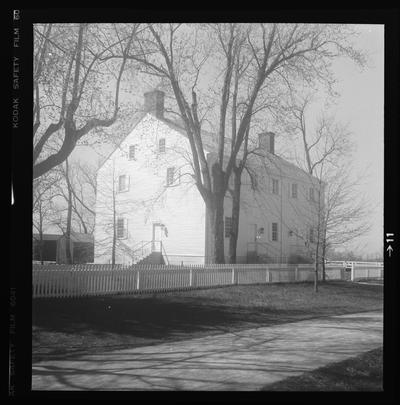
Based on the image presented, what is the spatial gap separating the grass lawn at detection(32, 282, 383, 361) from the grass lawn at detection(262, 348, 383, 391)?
1857mm

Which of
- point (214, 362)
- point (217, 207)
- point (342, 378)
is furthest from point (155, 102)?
point (342, 378)

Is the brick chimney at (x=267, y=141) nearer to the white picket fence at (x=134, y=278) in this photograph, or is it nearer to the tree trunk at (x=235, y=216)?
the tree trunk at (x=235, y=216)

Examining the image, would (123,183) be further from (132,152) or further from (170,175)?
(170,175)

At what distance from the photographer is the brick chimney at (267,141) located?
7691 millimetres

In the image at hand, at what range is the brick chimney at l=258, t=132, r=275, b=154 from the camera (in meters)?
7.69

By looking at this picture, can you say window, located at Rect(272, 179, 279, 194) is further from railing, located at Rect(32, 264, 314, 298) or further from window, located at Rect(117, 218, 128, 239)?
window, located at Rect(117, 218, 128, 239)

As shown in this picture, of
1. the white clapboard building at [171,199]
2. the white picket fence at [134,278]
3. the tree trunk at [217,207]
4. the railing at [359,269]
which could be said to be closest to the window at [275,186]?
the white clapboard building at [171,199]

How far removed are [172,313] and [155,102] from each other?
11.5 feet

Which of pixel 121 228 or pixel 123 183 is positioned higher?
pixel 123 183

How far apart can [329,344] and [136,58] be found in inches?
202

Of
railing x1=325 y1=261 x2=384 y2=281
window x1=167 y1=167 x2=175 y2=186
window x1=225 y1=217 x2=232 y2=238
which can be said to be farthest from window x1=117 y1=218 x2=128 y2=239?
railing x1=325 y1=261 x2=384 y2=281

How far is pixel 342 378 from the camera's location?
4.62 meters
